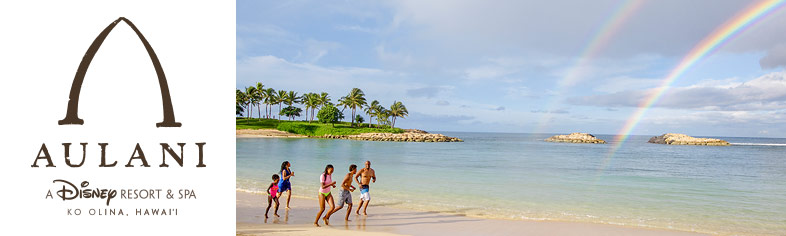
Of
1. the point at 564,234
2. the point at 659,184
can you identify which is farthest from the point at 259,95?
the point at 564,234

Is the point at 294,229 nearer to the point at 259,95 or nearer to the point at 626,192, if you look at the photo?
the point at 626,192

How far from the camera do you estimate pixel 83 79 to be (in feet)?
16.4

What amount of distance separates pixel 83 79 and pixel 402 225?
7.32 metres

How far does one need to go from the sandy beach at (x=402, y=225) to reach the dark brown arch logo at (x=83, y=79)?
4.04m

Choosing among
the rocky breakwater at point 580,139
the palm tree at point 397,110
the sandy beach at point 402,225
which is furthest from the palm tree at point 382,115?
the sandy beach at point 402,225

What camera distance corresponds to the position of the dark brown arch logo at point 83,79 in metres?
4.91

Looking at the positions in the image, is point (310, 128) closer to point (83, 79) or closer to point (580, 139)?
point (580, 139)

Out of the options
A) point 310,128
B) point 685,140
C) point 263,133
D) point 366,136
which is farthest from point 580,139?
point 263,133

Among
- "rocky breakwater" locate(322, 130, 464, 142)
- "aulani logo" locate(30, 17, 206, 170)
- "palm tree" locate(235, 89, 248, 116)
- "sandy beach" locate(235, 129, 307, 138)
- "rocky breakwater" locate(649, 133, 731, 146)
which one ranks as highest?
"palm tree" locate(235, 89, 248, 116)

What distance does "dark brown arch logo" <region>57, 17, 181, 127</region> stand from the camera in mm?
4910

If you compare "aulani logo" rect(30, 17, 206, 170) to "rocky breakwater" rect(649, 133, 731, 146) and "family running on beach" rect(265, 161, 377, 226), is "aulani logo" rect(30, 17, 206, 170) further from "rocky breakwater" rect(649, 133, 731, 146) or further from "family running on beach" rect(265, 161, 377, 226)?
"rocky breakwater" rect(649, 133, 731, 146)

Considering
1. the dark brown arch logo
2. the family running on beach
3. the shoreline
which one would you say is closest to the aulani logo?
the dark brown arch logo

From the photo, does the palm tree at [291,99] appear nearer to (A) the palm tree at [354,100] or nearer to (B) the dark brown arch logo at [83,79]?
(A) the palm tree at [354,100]

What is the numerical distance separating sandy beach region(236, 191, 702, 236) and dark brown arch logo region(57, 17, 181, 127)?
13.3 ft
